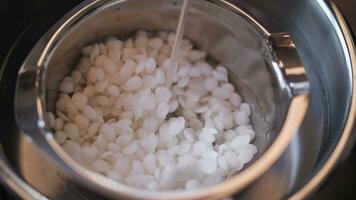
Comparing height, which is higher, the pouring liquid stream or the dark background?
the pouring liquid stream

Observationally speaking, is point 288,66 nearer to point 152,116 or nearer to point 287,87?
point 287,87

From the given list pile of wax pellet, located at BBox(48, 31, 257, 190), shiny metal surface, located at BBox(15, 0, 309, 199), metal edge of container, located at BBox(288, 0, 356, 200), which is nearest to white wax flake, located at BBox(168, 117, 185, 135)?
pile of wax pellet, located at BBox(48, 31, 257, 190)

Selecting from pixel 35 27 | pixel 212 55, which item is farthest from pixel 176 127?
pixel 35 27

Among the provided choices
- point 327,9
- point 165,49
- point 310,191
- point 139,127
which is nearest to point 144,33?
point 165,49

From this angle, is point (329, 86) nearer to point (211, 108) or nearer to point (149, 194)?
point (211, 108)

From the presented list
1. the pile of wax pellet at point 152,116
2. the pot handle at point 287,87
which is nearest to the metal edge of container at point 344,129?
the pot handle at point 287,87

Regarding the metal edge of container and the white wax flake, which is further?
the white wax flake

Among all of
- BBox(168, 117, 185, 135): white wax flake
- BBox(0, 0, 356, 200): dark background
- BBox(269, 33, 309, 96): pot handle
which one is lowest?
BBox(168, 117, 185, 135): white wax flake

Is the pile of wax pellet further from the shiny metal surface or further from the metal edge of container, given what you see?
the metal edge of container
